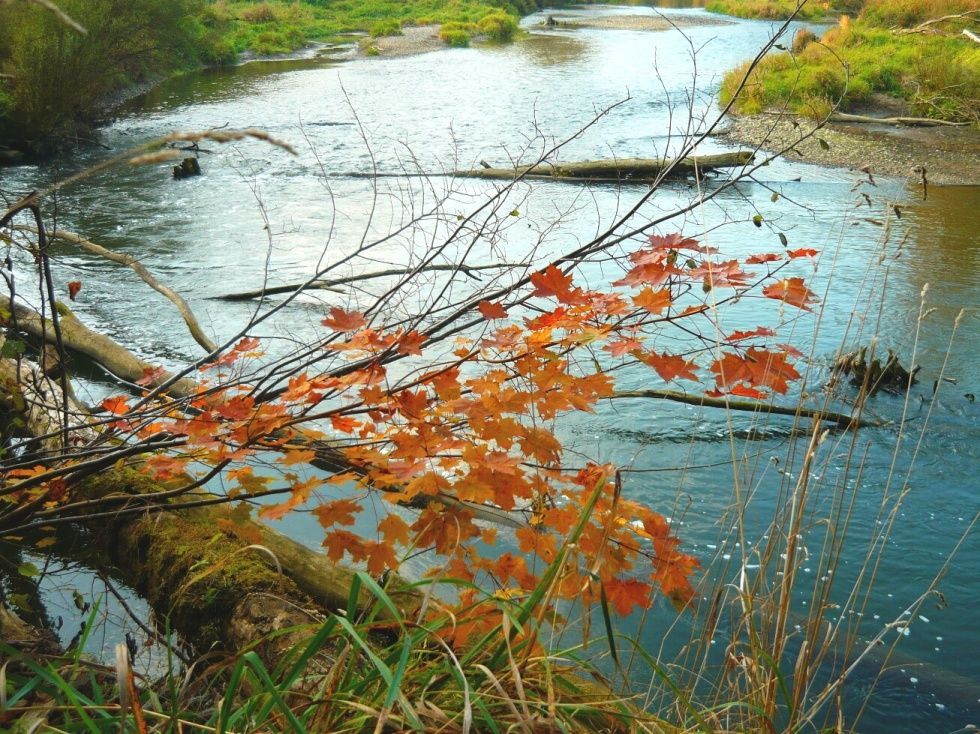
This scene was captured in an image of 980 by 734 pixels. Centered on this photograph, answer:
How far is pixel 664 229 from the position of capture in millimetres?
7516

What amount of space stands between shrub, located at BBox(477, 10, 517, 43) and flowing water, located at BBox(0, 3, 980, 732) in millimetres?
10299

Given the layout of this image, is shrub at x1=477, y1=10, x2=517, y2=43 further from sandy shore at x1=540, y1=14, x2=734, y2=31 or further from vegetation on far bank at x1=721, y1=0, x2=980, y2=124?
vegetation on far bank at x1=721, y1=0, x2=980, y2=124

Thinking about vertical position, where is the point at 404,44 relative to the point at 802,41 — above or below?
below

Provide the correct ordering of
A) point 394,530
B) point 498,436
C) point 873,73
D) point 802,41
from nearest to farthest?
point 498,436 → point 394,530 → point 873,73 → point 802,41

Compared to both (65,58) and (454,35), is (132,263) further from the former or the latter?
(454,35)

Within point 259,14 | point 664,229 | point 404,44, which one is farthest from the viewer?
point 259,14

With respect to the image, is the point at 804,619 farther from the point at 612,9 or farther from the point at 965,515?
the point at 612,9

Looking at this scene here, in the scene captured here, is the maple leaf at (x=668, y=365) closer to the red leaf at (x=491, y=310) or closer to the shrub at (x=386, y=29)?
the red leaf at (x=491, y=310)

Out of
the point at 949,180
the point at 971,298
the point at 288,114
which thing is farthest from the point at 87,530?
the point at 288,114

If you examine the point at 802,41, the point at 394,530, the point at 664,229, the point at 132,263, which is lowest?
the point at 664,229

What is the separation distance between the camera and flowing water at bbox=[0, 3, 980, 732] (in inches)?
149

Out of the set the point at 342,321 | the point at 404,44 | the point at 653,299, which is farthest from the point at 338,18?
the point at 653,299

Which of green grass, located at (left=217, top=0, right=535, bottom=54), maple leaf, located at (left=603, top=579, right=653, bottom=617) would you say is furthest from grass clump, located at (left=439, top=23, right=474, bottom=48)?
maple leaf, located at (left=603, top=579, right=653, bottom=617)

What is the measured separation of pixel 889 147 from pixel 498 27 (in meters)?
20.0
